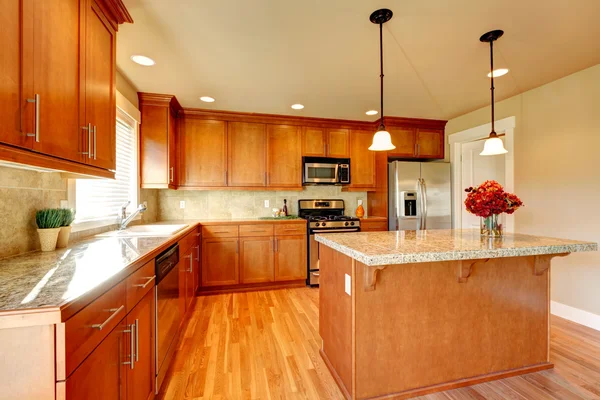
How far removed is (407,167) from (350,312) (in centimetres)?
287

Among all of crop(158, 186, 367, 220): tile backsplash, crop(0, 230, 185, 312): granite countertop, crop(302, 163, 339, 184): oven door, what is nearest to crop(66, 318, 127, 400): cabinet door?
crop(0, 230, 185, 312): granite countertop

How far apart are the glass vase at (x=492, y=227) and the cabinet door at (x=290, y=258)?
2.21 m

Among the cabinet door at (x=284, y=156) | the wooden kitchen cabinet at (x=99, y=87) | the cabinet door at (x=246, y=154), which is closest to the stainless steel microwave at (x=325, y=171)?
the cabinet door at (x=284, y=156)

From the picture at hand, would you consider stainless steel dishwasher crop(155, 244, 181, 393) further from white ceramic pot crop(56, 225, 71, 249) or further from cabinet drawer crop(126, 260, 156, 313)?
white ceramic pot crop(56, 225, 71, 249)

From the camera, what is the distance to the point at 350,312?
5.13ft

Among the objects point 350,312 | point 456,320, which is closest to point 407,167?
point 456,320

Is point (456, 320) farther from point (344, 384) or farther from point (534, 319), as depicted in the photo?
point (344, 384)

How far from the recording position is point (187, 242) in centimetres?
259

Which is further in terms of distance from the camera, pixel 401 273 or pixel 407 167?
pixel 407 167

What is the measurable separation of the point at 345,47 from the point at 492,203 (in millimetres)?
1580

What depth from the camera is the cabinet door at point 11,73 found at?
0.88 metres

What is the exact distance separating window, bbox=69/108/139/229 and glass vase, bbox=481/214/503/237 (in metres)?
2.95

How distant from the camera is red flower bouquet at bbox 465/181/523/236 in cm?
177

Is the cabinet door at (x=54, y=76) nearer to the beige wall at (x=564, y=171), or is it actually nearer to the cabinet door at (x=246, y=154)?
the cabinet door at (x=246, y=154)
